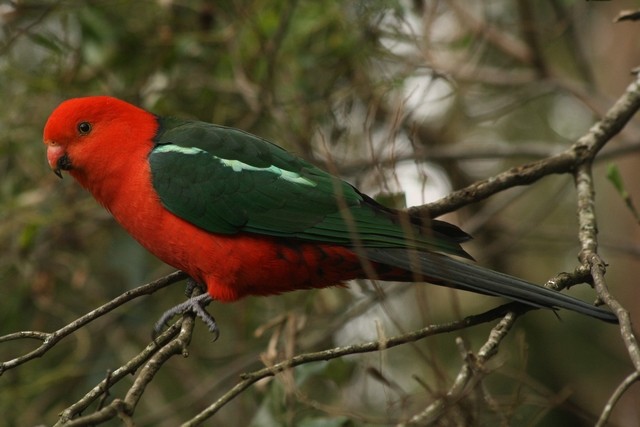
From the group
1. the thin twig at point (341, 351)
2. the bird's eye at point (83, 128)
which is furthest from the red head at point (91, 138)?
the thin twig at point (341, 351)

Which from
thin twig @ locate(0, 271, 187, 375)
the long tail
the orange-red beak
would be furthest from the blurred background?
thin twig @ locate(0, 271, 187, 375)

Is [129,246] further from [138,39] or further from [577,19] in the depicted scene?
[577,19]

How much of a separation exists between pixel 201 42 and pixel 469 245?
117 inches

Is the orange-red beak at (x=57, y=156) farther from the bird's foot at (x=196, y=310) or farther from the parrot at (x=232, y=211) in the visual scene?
the bird's foot at (x=196, y=310)

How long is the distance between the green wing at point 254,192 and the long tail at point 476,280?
11 centimetres

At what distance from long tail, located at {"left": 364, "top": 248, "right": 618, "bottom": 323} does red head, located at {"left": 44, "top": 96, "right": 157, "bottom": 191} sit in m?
1.40

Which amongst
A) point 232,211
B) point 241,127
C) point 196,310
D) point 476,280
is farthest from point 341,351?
point 241,127

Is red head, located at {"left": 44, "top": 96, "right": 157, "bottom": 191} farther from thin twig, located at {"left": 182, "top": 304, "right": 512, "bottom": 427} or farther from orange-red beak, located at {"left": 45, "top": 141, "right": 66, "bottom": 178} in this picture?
thin twig, located at {"left": 182, "top": 304, "right": 512, "bottom": 427}

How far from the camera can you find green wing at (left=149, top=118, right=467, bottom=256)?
3.74 m

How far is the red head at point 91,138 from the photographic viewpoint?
4.14 metres

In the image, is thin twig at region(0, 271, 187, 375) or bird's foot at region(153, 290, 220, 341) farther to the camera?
bird's foot at region(153, 290, 220, 341)

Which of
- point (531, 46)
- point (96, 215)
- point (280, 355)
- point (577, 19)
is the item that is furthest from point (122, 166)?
point (577, 19)

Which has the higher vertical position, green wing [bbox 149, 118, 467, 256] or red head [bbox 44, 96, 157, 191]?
red head [bbox 44, 96, 157, 191]

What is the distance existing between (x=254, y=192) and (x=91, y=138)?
93 centimetres
